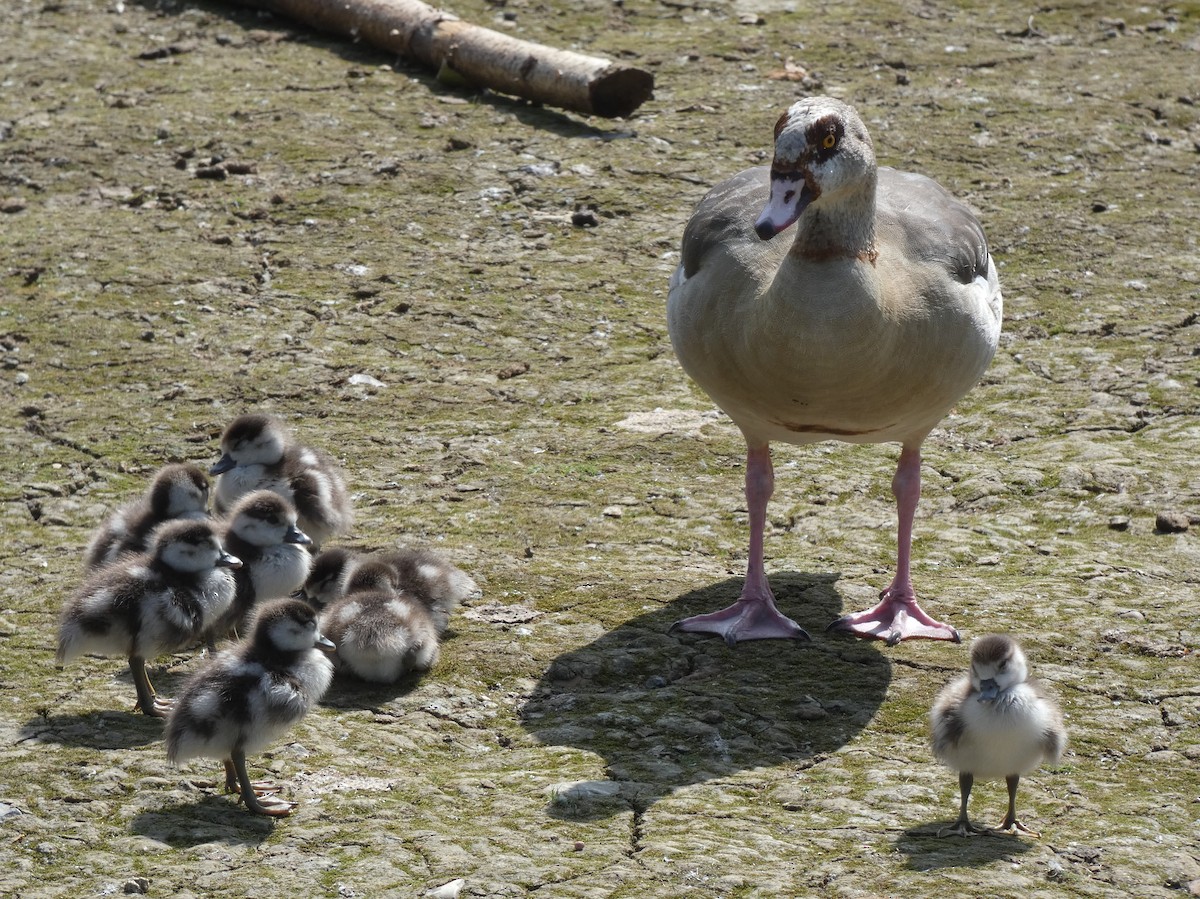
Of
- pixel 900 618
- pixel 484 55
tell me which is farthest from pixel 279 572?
pixel 484 55

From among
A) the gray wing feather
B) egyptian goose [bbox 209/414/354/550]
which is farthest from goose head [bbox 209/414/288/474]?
the gray wing feather

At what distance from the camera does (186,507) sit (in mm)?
6820

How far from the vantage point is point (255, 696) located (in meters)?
5.17

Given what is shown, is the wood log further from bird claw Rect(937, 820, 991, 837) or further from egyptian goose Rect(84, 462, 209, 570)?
bird claw Rect(937, 820, 991, 837)

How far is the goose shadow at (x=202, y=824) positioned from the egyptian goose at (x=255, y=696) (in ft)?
0.20

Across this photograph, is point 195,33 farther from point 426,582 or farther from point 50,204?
point 426,582

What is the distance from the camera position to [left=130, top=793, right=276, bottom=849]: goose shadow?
4.93 m

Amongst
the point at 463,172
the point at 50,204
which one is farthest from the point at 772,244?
the point at 50,204

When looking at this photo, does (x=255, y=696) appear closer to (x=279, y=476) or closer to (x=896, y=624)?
(x=279, y=476)

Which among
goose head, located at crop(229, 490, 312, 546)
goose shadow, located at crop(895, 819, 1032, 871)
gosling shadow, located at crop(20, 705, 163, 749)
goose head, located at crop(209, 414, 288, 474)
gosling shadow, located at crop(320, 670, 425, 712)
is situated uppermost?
goose head, located at crop(209, 414, 288, 474)

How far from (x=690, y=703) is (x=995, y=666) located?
1366 mm

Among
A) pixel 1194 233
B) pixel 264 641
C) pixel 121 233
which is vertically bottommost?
pixel 264 641

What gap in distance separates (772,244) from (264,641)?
269 cm

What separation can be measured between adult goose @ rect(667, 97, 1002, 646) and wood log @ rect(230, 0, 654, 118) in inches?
201
